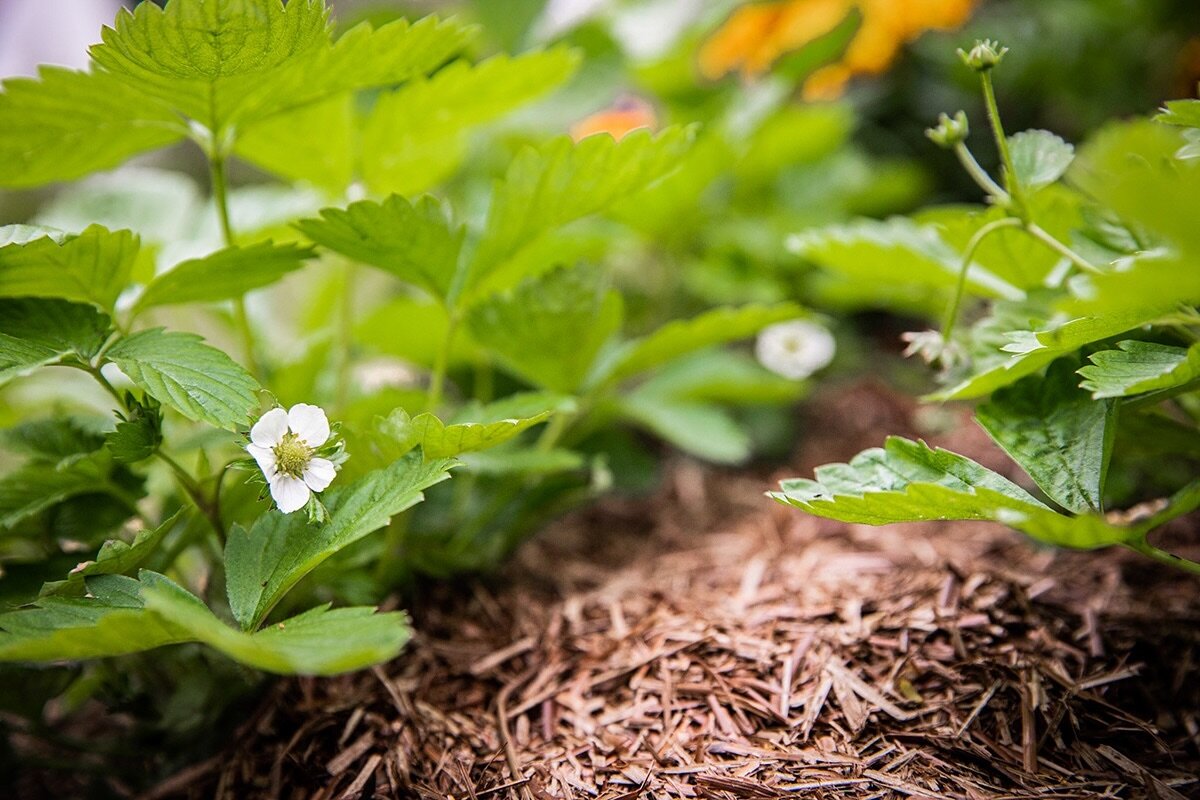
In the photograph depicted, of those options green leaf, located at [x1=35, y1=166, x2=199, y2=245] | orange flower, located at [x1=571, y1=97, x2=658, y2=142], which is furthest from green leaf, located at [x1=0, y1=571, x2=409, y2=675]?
orange flower, located at [x1=571, y1=97, x2=658, y2=142]

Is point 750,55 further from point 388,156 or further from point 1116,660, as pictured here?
point 1116,660

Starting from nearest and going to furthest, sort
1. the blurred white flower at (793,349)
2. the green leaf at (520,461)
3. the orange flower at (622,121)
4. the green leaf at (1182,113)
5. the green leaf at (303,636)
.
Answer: the green leaf at (303,636)
the green leaf at (1182,113)
the green leaf at (520,461)
the blurred white flower at (793,349)
the orange flower at (622,121)

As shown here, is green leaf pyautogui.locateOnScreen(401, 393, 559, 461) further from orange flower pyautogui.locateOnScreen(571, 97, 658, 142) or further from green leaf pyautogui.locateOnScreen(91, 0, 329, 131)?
orange flower pyautogui.locateOnScreen(571, 97, 658, 142)

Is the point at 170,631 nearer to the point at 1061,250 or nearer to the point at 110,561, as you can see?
the point at 110,561

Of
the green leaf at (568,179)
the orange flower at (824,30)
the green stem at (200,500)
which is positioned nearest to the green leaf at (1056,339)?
the green leaf at (568,179)

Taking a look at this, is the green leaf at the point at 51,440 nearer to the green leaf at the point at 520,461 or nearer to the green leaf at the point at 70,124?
the green leaf at the point at 70,124

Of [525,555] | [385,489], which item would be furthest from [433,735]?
[525,555]
